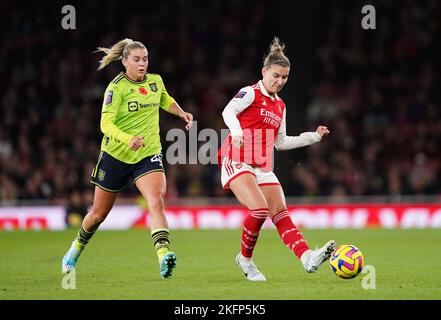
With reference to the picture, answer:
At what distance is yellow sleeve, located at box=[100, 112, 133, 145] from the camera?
317 inches

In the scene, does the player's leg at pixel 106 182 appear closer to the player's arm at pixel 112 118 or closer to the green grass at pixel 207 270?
the player's arm at pixel 112 118

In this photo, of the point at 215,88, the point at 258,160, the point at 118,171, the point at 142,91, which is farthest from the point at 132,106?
the point at 215,88

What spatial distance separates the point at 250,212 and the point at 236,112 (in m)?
0.93

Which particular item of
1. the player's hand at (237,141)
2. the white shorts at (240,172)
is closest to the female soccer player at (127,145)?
the white shorts at (240,172)

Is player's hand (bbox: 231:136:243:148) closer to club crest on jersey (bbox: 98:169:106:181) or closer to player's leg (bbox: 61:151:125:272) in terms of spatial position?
player's leg (bbox: 61:151:125:272)

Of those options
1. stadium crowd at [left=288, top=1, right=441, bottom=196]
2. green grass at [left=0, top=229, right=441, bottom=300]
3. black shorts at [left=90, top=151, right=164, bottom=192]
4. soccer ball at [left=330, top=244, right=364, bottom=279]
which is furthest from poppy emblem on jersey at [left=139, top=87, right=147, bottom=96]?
stadium crowd at [left=288, top=1, right=441, bottom=196]

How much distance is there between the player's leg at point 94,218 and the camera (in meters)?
8.55

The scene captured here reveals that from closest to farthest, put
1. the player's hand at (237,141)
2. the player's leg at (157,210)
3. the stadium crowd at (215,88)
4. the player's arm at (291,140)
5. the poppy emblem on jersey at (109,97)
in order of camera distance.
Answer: the player's hand at (237,141) < the player's leg at (157,210) < the poppy emblem on jersey at (109,97) < the player's arm at (291,140) < the stadium crowd at (215,88)

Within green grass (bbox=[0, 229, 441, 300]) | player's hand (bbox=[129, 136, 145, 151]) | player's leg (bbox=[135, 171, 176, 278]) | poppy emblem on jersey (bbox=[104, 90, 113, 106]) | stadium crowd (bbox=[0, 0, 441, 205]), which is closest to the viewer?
green grass (bbox=[0, 229, 441, 300])

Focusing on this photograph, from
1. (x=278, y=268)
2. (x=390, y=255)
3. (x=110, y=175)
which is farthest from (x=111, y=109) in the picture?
(x=390, y=255)

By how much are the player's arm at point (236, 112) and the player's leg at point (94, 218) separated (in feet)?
4.28

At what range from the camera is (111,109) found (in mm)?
8352

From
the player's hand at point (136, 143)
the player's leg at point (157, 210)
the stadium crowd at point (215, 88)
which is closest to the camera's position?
the player's hand at point (136, 143)

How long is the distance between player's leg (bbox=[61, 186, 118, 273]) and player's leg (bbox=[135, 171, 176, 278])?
1.09 ft
